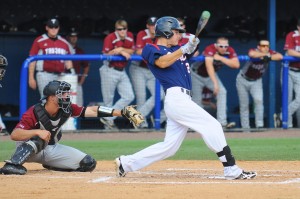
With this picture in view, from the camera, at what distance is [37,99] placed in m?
14.1

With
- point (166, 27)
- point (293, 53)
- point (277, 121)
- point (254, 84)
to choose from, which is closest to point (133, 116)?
point (166, 27)

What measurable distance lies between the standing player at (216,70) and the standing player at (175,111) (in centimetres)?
534

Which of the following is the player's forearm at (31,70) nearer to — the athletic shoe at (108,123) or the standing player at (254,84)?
the athletic shoe at (108,123)

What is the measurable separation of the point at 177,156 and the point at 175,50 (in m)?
2.85

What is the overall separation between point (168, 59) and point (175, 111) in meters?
0.49

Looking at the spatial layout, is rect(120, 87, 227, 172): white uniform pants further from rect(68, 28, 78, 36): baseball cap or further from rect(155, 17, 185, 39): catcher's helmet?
rect(68, 28, 78, 36): baseball cap

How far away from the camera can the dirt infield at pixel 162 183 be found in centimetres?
687

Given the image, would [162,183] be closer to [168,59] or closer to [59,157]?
[168,59]

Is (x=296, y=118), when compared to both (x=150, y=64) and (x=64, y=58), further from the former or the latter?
(x=150, y=64)

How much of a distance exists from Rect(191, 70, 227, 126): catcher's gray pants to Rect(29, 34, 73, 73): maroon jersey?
2.23 m

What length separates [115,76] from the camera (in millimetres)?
13781

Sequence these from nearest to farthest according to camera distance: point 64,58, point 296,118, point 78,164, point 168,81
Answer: point 168,81, point 78,164, point 64,58, point 296,118

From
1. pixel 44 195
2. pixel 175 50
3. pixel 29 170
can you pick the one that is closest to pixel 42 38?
pixel 29 170

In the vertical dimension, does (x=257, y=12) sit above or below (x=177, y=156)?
above
